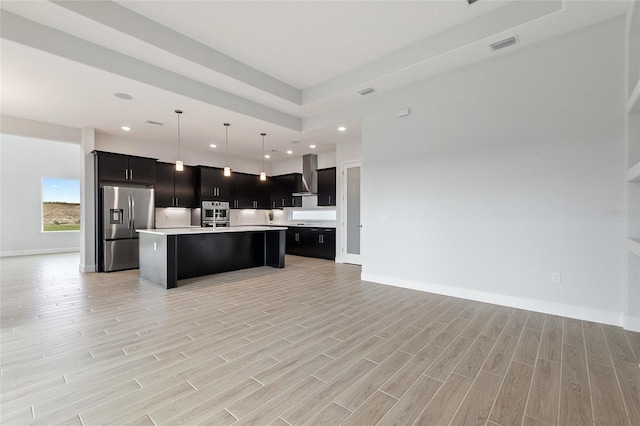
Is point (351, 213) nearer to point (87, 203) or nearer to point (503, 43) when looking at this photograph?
point (503, 43)

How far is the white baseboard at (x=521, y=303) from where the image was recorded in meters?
3.00

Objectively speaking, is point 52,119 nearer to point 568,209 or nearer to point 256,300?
point 256,300

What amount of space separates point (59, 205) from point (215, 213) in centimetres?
519

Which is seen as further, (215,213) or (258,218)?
(258,218)

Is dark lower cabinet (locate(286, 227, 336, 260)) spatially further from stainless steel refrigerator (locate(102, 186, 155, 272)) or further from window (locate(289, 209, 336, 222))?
stainless steel refrigerator (locate(102, 186, 155, 272))

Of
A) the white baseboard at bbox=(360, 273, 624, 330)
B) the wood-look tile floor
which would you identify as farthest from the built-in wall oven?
the white baseboard at bbox=(360, 273, 624, 330)

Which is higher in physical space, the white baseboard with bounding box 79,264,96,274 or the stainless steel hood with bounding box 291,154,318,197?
the stainless steel hood with bounding box 291,154,318,197

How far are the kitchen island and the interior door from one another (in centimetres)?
168

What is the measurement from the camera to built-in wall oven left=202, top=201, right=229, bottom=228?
25.7ft

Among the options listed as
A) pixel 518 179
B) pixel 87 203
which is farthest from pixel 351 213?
pixel 87 203

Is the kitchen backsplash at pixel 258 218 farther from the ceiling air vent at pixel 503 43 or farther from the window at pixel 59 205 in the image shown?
the ceiling air vent at pixel 503 43

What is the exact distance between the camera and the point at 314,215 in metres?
8.53

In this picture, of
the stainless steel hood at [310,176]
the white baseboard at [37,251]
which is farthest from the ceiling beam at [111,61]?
the white baseboard at [37,251]

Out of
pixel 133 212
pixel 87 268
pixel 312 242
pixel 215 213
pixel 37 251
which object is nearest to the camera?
pixel 87 268
